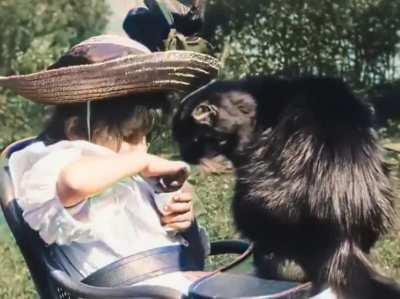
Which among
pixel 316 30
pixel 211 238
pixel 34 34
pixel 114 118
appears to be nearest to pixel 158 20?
pixel 114 118

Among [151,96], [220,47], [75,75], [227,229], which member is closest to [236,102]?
[151,96]

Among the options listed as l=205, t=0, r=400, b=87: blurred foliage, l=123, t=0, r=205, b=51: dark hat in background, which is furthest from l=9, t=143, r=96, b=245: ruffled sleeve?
l=205, t=0, r=400, b=87: blurred foliage

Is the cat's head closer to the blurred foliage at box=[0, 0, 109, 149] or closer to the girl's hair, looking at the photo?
the girl's hair

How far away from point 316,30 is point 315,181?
11.6 metres

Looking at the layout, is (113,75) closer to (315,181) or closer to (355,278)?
(315,181)

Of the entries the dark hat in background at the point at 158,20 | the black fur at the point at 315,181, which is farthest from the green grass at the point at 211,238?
the black fur at the point at 315,181

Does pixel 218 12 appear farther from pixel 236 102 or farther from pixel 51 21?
pixel 236 102

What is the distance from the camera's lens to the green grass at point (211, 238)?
477 cm

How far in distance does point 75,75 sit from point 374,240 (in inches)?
34.5

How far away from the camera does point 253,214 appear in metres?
2.77

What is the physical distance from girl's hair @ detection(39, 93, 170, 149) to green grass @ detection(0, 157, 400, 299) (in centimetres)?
146

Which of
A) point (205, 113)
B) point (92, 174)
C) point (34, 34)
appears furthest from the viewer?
point (34, 34)

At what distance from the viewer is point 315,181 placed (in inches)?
105

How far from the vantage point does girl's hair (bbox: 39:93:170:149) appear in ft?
9.33
